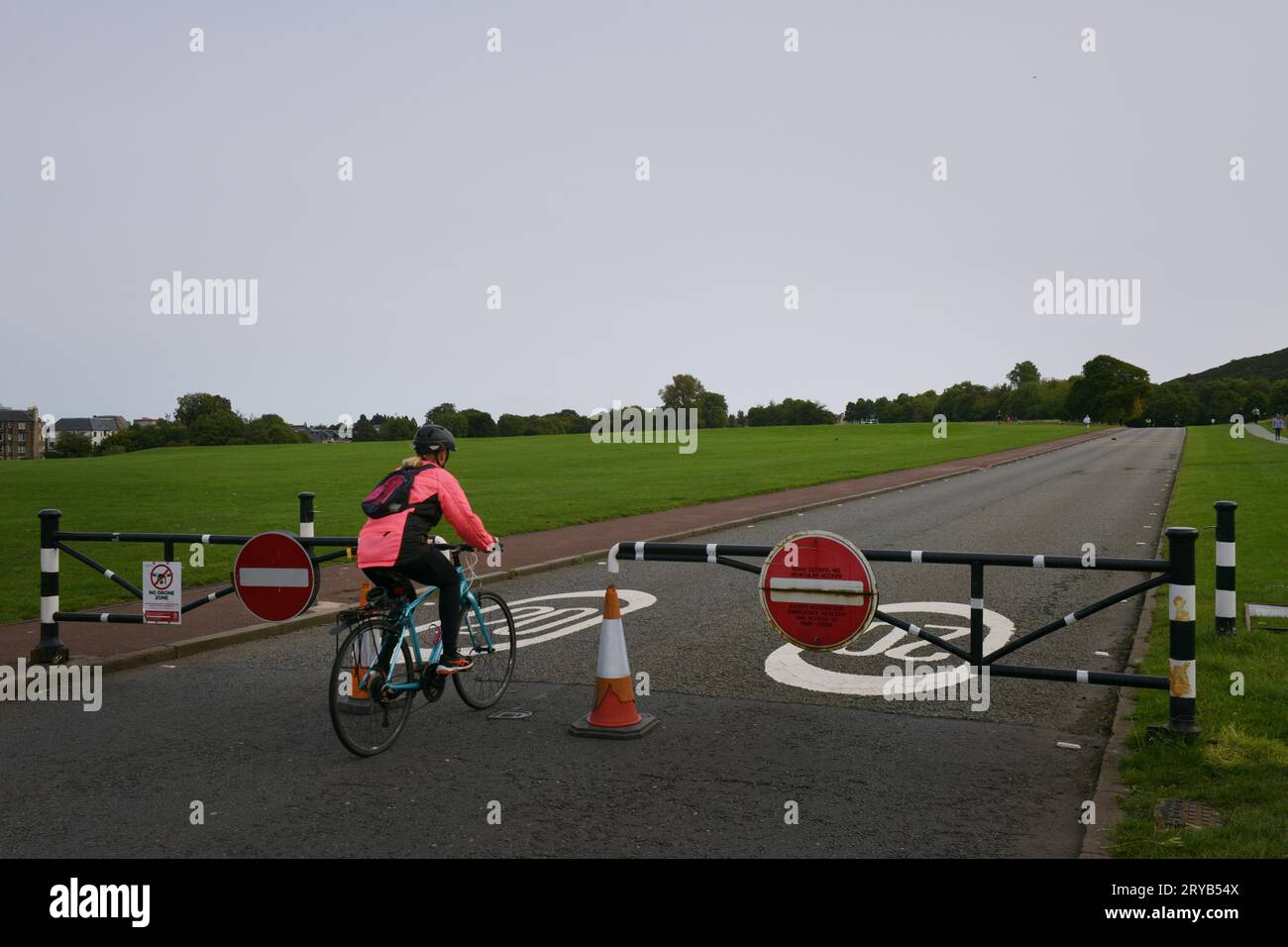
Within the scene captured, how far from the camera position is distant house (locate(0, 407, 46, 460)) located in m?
181

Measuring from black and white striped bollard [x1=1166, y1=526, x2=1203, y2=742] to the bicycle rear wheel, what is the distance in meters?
4.59

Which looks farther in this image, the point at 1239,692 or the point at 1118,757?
the point at 1239,692

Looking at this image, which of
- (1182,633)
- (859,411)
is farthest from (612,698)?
(859,411)

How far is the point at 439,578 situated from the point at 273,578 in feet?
5.44

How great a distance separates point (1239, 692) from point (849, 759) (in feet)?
9.65

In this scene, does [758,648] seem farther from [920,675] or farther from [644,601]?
[644,601]

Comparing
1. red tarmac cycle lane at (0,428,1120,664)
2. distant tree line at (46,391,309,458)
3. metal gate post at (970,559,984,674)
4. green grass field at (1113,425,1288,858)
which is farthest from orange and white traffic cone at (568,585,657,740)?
distant tree line at (46,391,309,458)

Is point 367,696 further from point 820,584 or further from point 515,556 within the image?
point 515,556

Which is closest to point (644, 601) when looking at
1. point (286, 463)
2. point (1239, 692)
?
point (1239, 692)

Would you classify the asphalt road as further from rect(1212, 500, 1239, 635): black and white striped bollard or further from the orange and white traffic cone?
rect(1212, 500, 1239, 635): black and white striped bollard

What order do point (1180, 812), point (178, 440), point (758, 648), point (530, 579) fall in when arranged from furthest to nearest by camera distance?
point (178, 440), point (530, 579), point (758, 648), point (1180, 812)

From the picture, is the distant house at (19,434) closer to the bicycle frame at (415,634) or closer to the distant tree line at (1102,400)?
A: the distant tree line at (1102,400)

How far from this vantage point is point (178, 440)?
133 m

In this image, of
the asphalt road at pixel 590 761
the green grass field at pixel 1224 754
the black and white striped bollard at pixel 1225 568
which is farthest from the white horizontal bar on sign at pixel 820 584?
the black and white striped bollard at pixel 1225 568
